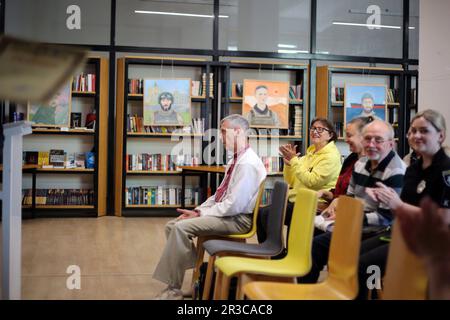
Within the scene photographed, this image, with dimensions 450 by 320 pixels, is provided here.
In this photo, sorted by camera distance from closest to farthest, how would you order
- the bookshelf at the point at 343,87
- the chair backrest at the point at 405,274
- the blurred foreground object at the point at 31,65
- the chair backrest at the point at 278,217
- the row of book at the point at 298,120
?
the blurred foreground object at the point at 31,65 → the chair backrest at the point at 405,274 → the chair backrest at the point at 278,217 → the bookshelf at the point at 343,87 → the row of book at the point at 298,120

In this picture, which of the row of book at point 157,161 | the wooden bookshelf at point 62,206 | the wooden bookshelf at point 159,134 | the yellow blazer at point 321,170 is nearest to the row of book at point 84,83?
the wooden bookshelf at point 159,134

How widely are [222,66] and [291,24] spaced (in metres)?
1.41

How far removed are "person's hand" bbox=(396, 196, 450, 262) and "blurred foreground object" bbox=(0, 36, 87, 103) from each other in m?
1.15

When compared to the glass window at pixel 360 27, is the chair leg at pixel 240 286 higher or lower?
lower

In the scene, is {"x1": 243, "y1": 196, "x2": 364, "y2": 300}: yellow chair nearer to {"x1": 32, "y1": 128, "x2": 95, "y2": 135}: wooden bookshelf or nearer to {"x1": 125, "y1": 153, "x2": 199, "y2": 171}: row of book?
{"x1": 125, "y1": 153, "x2": 199, "y2": 171}: row of book

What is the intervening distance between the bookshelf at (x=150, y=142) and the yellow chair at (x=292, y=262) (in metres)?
5.46

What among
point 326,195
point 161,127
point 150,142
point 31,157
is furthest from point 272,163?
point 326,195

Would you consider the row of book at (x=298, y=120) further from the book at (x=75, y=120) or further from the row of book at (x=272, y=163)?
the book at (x=75, y=120)

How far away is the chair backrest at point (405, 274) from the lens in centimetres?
205

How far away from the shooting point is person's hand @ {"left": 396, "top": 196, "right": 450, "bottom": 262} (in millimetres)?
1597

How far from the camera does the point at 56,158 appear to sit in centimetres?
835

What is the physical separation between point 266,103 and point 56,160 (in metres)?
3.21

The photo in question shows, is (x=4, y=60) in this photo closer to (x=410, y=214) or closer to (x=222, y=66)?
(x=410, y=214)
